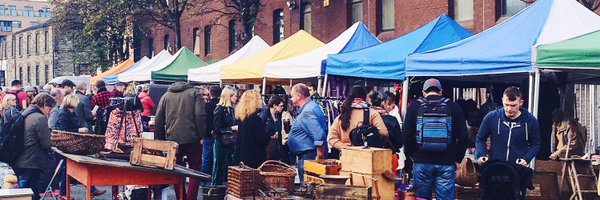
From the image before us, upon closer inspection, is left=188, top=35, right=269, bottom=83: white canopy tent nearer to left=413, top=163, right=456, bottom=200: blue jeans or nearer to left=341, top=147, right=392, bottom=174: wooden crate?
left=341, top=147, right=392, bottom=174: wooden crate

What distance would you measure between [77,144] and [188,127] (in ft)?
7.45

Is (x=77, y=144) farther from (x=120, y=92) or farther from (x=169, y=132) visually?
(x=120, y=92)

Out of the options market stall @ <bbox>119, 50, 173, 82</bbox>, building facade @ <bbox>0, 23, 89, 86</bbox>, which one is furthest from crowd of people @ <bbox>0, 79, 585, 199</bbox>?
building facade @ <bbox>0, 23, 89, 86</bbox>

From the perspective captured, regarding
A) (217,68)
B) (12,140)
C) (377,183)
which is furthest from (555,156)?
(217,68)

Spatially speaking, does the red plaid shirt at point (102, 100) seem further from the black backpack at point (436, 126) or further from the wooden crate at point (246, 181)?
the black backpack at point (436, 126)

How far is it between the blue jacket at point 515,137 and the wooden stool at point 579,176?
205 centimetres

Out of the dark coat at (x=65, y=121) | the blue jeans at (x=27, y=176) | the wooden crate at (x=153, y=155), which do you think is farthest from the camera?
the dark coat at (x=65, y=121)

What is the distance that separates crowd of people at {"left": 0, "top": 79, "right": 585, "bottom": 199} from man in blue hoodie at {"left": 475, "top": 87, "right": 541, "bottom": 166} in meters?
0.01

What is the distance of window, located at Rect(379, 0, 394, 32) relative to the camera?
81.3 ft

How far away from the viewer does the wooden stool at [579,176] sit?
9.81 metres

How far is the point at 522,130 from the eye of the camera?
8.03m

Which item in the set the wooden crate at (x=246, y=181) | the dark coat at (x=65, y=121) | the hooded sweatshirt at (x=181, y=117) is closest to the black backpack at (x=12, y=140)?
the dark coat at (x=65, y=121)

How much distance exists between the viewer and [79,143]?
28.9 feet

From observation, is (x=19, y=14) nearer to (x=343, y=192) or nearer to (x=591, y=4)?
(x=591, y=4)
